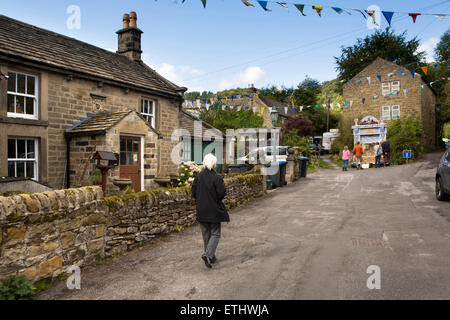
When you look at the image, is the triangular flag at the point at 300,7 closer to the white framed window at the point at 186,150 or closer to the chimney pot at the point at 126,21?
the white framed window at the point at 186,150

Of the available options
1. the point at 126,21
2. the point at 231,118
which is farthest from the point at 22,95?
the point at 231,118

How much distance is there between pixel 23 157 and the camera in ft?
31.4

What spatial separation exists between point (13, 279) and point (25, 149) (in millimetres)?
6928

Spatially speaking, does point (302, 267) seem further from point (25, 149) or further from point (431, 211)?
point (25, 149)

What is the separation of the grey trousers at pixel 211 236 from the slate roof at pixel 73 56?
7.81m

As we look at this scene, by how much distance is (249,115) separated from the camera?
108ft

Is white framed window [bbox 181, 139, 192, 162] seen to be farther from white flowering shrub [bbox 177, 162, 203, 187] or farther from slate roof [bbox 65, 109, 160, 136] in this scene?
white flowering shrub [bbox 177, 162, 203, 187]

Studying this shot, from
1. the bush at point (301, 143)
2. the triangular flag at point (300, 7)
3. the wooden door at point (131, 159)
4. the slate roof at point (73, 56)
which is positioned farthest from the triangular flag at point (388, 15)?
the bush at point (301, 143)

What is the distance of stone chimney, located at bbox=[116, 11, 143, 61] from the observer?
52.2ft

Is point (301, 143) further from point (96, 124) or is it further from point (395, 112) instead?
point (96, 124)

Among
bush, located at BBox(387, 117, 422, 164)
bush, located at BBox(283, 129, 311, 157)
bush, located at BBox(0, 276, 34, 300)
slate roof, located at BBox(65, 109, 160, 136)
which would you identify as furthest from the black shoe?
bush, located at BBox(387, 117, 422, 164)

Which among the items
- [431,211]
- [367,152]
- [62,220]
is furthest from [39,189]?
[367,152]

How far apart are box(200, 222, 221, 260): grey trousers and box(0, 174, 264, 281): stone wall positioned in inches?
68.0

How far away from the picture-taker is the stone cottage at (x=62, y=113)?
9305mm
